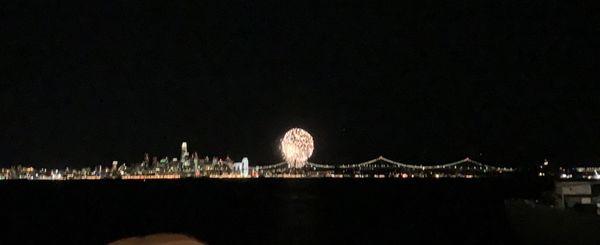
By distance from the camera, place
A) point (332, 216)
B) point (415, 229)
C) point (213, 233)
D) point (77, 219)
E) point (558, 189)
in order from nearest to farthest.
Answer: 1. point (558, 189)
2. point (415, 229)
3. point (213, 233)
4. point (332, 216)
5. point (77, 219)

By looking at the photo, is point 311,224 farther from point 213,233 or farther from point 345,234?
point 345,234

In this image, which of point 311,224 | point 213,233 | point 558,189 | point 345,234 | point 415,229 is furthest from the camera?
point 311,224

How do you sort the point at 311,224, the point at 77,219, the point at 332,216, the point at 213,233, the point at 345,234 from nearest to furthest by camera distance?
the point at 345,234, the point at 213,233, the point at 311,224, the point at 332,216, the point at 77,219

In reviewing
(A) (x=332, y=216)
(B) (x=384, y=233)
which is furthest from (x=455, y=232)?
(A) (x=332, y=216)

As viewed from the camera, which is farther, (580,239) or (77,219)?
(77,219)

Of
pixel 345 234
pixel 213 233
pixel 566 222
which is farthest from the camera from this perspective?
pixel 213 233

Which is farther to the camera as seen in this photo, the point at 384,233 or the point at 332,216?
the point at 332,216

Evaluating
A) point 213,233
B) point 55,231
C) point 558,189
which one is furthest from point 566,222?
point 55,231

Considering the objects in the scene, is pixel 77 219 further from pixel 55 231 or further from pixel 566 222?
pixel 566 222

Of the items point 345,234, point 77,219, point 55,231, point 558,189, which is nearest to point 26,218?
point 77,219
